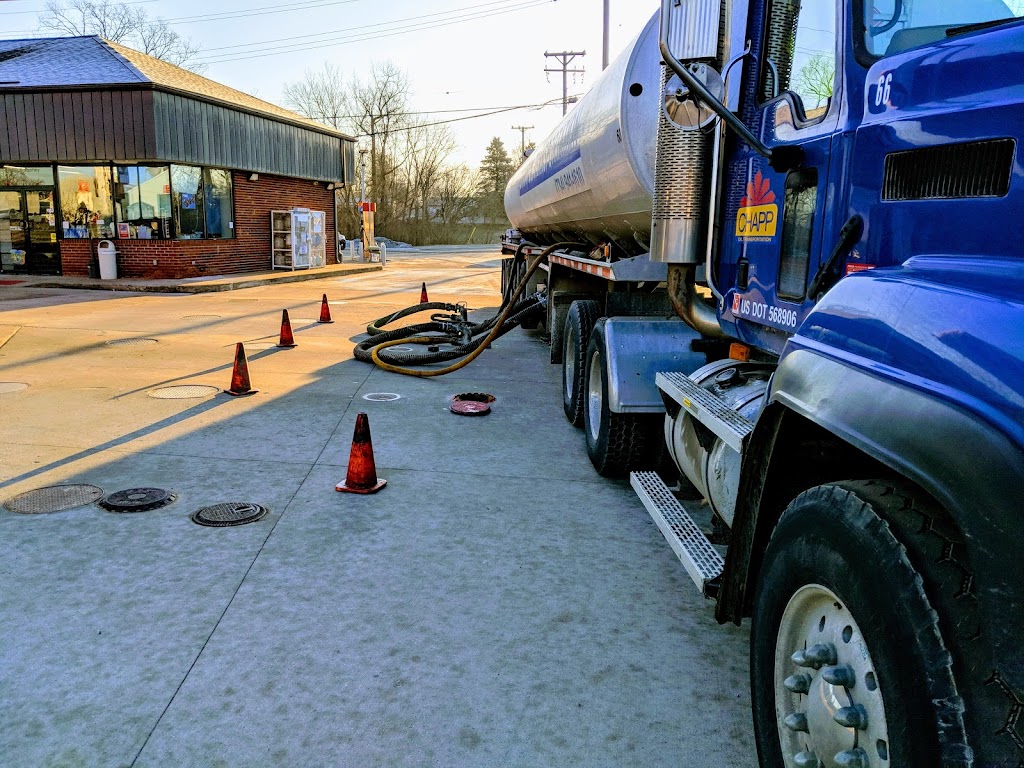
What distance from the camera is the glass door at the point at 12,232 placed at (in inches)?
955

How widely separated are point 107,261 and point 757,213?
22539 mm

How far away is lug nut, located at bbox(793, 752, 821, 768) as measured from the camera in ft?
7.09

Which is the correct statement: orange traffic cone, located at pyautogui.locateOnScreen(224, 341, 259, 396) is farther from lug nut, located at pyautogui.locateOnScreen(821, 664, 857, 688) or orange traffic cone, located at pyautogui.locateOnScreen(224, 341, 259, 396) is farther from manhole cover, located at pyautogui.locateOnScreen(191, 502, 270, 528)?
lug nut, located at pyautogui.locateOnScreen(821, 664, 857, 688)

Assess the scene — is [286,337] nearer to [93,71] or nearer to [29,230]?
[93,71]

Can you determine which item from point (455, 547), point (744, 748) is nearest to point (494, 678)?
point (744, 748)

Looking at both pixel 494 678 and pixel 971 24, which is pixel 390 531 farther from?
pixel 971 24

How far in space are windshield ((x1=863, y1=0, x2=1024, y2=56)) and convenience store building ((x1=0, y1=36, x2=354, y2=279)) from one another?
22.4 m

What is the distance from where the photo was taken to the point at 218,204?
81.9ft

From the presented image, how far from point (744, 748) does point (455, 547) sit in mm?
2126

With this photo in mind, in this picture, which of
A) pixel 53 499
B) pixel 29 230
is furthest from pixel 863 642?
pixel 29 230

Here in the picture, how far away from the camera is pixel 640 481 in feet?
16.0

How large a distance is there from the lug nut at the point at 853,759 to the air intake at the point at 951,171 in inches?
59.0

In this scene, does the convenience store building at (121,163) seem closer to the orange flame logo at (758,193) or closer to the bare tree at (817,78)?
the orange flame logo at (758,193)

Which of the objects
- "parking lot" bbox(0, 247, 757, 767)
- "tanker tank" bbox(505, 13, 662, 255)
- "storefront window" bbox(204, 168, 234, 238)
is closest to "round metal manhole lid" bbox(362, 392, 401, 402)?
"parking lot" bbox(0, 247, 757, 767)
